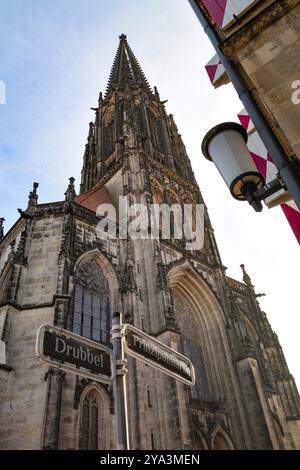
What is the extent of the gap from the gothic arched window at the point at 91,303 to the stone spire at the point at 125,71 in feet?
71.0

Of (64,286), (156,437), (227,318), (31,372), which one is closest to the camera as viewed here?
(31,372)

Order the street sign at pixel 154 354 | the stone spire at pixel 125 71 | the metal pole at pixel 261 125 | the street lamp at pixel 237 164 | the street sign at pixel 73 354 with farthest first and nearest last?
the stone spire at pixel 125 71 < the street sign at pixel 154 354 < the street sign at pixel 73 354 < the street lamp at pixel 237 164 < the metal pole at pixel 261 125

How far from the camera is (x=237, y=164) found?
2428 mm

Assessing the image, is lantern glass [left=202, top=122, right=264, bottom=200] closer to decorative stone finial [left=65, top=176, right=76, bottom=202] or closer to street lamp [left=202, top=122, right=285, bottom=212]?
street lamp [left=202, top=122, right=285, bottom=212]

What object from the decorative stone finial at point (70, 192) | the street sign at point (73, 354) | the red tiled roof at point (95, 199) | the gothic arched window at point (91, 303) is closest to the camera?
the street sign at point (73, 354)

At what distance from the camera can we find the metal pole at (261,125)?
2072 millimetres

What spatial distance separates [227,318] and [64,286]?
359 inches

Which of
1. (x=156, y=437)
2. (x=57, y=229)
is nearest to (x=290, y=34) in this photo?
(x=156, y=437)

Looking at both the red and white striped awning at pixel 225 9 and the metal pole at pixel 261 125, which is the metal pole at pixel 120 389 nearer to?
the metal pole at pixel 261 125

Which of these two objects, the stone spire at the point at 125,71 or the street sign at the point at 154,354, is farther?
the stone spire at the point at 125,71

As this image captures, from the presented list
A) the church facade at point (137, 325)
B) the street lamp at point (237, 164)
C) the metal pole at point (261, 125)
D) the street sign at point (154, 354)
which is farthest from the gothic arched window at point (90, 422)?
the metal pole at point (261, 125)

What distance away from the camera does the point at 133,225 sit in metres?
16.2

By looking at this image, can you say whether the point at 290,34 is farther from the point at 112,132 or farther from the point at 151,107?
the point at 151,107

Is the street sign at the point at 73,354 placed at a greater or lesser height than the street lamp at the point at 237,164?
lesser
